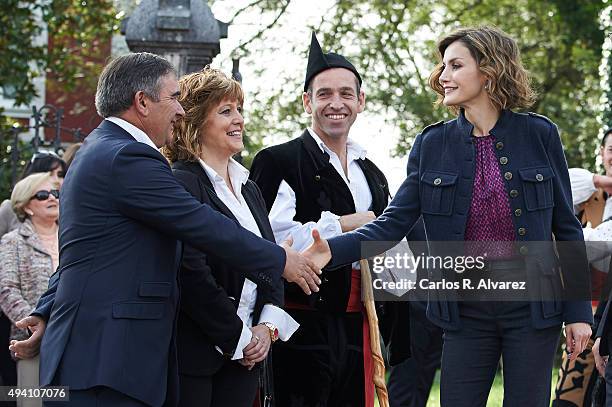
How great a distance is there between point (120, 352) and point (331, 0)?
19.5 m

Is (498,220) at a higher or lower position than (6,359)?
higher

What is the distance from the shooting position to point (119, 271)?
4375 mm

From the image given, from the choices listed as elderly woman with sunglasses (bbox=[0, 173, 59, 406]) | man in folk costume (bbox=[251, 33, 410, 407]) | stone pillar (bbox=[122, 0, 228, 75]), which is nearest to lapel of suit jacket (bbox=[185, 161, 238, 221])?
man in folk costume (bbox=[251, 33, 410, 407])

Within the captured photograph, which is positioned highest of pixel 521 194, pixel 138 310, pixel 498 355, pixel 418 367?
pixel 521 194

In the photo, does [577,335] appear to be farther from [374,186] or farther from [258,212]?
[374,186]

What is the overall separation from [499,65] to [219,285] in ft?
5.15

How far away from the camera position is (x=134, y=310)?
4.39m

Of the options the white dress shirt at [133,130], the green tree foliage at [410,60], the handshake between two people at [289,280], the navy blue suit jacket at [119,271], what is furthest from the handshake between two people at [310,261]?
the green tree foliage at [410,60]

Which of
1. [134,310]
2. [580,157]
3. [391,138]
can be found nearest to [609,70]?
[580,157]

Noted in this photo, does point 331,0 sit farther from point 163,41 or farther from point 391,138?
point 163,41

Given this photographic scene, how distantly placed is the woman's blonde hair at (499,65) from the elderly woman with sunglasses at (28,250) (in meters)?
3.87

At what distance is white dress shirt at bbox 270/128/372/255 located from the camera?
19.5 ft

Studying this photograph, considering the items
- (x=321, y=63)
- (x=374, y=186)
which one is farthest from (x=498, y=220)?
(x=321, y=63)

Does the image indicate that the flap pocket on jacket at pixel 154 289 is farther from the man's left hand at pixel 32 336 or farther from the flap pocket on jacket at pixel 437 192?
the flap pocket on jacket at pixel 437 192
